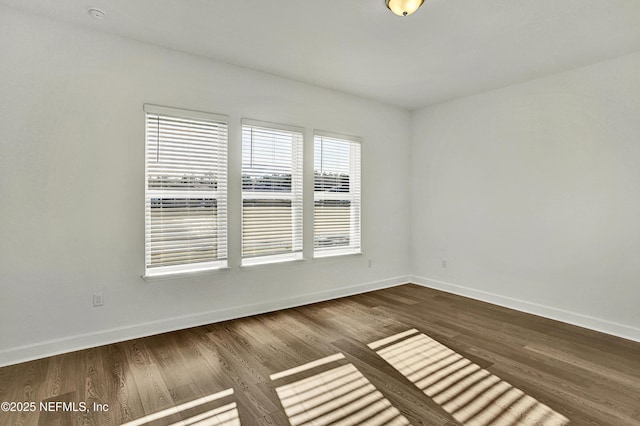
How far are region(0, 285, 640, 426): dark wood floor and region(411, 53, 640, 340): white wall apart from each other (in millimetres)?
551

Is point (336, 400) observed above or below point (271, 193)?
below

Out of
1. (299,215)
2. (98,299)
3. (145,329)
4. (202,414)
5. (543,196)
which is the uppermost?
(543,196)

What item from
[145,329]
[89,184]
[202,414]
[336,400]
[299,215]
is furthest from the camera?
[299,215]

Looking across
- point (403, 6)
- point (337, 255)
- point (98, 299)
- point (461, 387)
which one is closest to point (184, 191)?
point (98, 299)

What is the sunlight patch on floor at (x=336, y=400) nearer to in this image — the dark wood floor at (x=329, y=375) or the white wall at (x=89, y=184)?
the dark wood floor at (x=329, y=375)

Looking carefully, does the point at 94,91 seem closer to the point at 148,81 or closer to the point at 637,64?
the point at 148,81

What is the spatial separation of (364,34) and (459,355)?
10.2ft

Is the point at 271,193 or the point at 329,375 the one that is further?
the point at 271,193

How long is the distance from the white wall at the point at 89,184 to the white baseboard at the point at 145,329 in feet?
0.03

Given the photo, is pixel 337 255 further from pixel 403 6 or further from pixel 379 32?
pixel 403 6

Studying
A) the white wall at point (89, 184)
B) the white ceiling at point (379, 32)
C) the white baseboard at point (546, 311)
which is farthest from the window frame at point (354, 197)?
the white baseboard at point (546, 311)

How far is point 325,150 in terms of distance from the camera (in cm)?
463

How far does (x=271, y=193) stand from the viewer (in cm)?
411

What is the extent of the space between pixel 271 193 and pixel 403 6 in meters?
2.44
